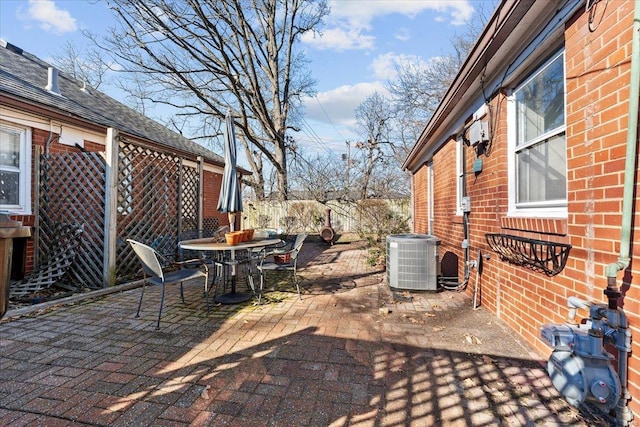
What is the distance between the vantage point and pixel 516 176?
3.25 metres

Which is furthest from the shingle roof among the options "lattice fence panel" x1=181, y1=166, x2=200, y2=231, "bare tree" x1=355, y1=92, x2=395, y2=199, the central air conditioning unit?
"bare tree" x1=355, y1=92, x2=395, y2=199

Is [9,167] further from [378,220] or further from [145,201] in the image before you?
[378,220]

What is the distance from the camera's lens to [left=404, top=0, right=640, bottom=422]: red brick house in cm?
176

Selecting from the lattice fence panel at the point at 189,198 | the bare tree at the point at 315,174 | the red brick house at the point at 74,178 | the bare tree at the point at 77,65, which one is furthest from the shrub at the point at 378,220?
the bare tree at the point at 77,65

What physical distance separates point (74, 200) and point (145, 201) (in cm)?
124

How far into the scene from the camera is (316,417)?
1.92 m

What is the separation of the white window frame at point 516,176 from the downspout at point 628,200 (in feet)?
2.26

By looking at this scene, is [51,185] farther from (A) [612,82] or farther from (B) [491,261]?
(A) [612,82]

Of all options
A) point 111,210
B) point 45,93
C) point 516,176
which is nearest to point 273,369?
point 516,176

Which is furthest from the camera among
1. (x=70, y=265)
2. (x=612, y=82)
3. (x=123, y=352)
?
(x=70, y=265)

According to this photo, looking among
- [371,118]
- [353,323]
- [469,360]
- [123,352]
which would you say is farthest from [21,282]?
[371,118]

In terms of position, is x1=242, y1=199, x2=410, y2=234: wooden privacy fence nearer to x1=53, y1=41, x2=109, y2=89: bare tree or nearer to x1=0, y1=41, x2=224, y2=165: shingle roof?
x1=0, y1=41, x2=224, y2=165: shingle roof

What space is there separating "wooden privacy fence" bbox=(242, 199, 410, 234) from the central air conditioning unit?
32.5 ft

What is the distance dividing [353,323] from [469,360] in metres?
1.24
